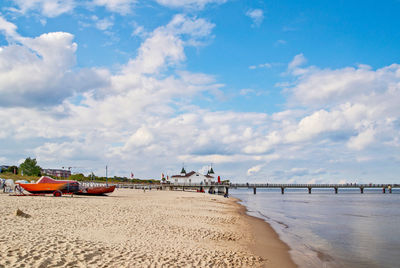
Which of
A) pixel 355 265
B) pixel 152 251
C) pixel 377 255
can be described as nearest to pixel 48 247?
pixel 152 251

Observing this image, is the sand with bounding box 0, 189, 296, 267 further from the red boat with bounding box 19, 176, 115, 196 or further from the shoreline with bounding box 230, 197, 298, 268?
the red boat with bounding box 19, 176, 115, 196

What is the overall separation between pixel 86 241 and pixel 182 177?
82467 mm

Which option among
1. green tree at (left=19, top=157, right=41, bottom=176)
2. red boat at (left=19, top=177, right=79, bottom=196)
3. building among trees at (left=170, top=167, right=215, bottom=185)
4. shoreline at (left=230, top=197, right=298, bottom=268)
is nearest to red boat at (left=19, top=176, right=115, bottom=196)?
red boat at (left=19, top=177, right=79, bottom=196)

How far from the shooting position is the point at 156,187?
89062mm

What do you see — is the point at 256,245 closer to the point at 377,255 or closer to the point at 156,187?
the point at 377,255

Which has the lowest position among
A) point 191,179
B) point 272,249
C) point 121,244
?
point 191,179

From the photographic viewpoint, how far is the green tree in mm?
95706

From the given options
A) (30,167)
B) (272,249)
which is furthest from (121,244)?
(30,167)

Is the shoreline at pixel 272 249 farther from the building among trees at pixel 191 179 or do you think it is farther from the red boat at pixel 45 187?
the building among trees at pixel 191 179

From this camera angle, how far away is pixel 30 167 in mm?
97562

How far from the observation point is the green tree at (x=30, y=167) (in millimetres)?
95706

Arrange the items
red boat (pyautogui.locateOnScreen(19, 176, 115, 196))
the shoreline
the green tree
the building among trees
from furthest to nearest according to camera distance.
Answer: the green tree, the building among trees, red boat (pyautogui.locateOnScreen(19, 176, 115, 196)), the shoreline

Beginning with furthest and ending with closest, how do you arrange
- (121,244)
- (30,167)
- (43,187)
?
(30,167)
(43,187)
(121,244)

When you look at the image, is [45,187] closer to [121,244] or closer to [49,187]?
[49,187]
